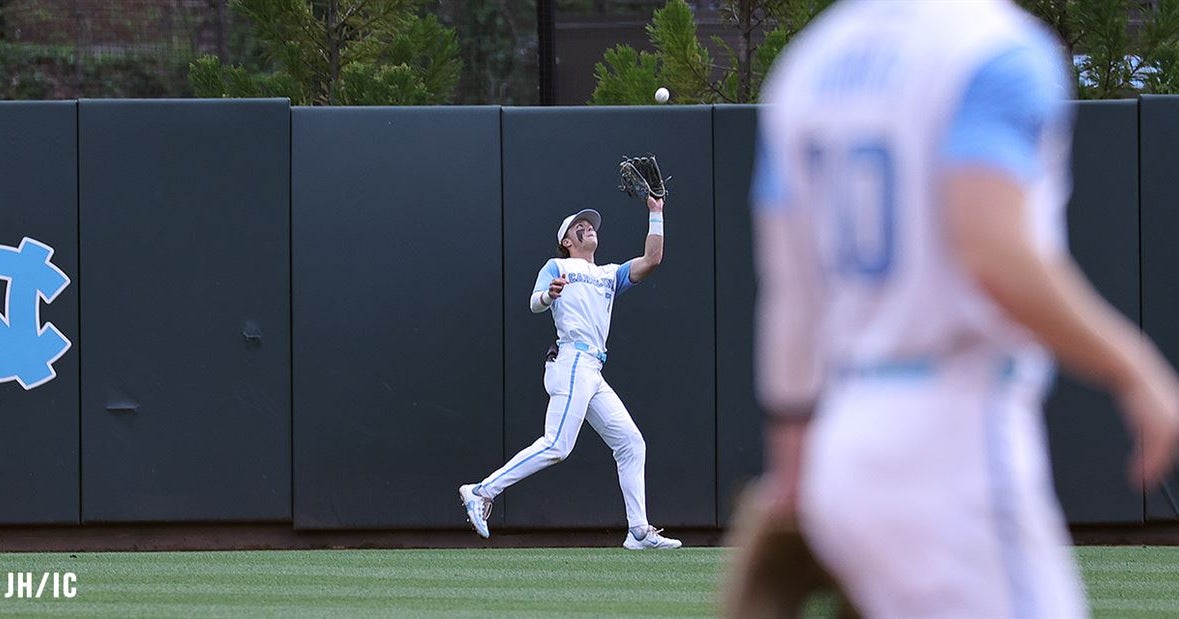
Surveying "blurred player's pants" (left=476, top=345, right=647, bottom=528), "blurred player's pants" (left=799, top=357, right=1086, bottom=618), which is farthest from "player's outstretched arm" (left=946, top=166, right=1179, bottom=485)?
"blurred player's pants" (left=476, top=345, right=647, bottom=528)

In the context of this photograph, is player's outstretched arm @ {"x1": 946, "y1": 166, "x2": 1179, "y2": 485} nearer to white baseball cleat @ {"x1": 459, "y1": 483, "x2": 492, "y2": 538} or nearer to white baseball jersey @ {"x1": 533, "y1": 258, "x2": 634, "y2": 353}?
white baseball jersey @ {"x1": 533, "y1": 258, "x2": 634, "y2": 353}

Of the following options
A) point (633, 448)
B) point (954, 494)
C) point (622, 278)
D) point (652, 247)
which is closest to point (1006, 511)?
point (954, 494)

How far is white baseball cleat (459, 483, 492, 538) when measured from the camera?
10.2 meters

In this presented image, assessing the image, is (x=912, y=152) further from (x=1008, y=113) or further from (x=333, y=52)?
(x=333, y=52)

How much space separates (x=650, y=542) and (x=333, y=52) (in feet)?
18.1

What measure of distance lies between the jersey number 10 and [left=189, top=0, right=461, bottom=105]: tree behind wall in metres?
11.1

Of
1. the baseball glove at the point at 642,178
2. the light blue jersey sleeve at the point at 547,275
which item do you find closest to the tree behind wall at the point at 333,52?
the baseball glove at the point at 642,178

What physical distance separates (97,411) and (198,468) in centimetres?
75

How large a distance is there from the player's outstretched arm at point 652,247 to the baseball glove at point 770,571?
7461mm

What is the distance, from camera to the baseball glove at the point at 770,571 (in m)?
2.41

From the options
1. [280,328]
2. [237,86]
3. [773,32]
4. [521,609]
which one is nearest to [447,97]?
[237,86]

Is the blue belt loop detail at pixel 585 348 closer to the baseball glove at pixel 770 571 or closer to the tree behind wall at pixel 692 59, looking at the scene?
the tree behind wall at pixel 692 59

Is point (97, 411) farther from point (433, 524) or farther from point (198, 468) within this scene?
point (433, 524)

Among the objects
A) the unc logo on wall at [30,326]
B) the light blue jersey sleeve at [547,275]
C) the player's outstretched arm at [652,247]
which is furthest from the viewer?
the unc logo on wall at [30,326]
